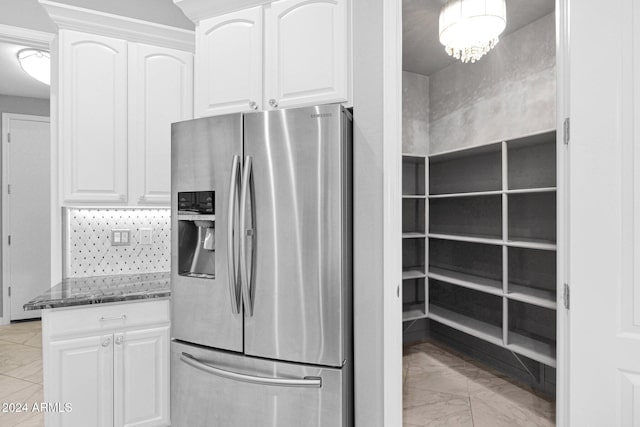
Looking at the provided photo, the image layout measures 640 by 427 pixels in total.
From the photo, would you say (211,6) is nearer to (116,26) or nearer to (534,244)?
(116,26)

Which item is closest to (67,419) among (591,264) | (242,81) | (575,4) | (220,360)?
(220,360)

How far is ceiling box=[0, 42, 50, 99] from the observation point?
324cm

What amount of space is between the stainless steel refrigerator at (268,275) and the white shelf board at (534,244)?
5.44 ft

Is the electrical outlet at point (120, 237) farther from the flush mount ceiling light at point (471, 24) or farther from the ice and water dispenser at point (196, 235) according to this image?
the flush mount ceiling light at point (471, 24)

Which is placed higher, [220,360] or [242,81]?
[242,81]

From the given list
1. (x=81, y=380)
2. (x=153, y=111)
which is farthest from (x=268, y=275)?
(x=153, y=111)

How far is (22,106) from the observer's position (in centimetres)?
438

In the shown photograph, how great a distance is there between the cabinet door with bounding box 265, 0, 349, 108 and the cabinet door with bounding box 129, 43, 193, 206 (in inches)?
36.9

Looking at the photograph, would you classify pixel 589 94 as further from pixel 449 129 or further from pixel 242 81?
pixel 449 129

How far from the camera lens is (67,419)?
1.89 m

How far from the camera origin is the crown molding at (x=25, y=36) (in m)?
2.31

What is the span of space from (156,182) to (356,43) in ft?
5.31

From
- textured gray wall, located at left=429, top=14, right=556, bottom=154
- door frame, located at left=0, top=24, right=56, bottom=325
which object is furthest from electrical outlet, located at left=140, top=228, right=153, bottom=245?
textured gray wall, located at left=429, top=14, right=556, bottom=154

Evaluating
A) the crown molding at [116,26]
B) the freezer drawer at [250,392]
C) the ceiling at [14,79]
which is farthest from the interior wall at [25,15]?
the freezer drawer at [250,392]
